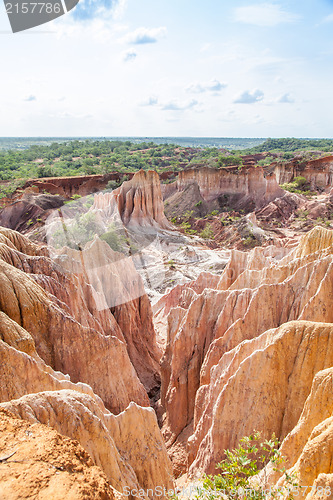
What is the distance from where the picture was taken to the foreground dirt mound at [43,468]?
294 cm

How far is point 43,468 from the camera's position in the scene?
3.20 metres

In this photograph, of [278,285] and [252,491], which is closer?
[252,491]

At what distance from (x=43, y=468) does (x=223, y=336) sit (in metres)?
7.83

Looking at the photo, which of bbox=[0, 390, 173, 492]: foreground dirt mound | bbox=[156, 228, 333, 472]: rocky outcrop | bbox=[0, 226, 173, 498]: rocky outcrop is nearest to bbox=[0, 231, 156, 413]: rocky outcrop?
bbox=[0, 226, 173, 498]: rocky outcrop

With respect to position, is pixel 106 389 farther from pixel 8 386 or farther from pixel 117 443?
pixel 8 386

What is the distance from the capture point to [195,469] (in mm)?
8484

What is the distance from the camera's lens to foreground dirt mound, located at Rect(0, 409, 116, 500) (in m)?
2.94

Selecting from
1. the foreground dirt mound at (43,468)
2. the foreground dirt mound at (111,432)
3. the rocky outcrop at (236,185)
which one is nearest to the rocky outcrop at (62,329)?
the foreground dirt mound at (111,432)

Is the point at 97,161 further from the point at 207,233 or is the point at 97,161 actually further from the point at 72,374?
the point at 72,374

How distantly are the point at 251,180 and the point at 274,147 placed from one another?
99547mm

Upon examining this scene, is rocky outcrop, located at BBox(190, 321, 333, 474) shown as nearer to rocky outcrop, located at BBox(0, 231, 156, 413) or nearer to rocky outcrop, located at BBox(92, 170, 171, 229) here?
rocky outcrop, located at BBox(0, 231, 156, 413)

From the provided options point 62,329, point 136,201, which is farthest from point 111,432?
point 136,201

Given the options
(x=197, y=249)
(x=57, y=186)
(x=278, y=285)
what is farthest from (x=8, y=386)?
(x=57, y=186)

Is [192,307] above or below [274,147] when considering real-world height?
below
